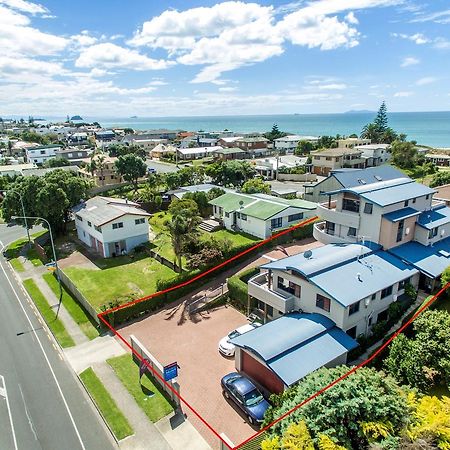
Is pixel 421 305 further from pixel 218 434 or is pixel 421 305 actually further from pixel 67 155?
pixel 67 155

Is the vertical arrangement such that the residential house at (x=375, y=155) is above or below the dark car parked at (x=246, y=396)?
above

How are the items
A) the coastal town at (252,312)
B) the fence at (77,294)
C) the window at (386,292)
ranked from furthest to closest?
the fence at (77,294) → the window at (386,292) → the coastal town at (252,312)

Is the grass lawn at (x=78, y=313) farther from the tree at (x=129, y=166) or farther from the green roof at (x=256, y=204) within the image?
the tree at (x=129, y=166)

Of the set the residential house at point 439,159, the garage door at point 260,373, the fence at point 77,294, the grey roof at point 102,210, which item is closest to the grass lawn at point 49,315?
the fence at point 77,294

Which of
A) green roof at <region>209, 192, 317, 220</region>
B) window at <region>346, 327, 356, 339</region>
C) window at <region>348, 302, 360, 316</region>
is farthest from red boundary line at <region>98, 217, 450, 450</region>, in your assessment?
green roof at <region>209, 192, 317, 220</region>

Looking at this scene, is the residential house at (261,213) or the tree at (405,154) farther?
the tree at (405,154)

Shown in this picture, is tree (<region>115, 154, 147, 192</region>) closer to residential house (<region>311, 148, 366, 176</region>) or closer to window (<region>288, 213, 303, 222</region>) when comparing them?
window (<region>288, 213, 303, 222</region>)

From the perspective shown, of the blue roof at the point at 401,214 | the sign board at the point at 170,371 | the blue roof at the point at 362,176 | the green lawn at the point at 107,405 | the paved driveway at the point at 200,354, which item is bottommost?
the green lawn at the point at 107,405

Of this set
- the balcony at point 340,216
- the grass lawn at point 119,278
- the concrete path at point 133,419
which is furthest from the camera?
the grass lawn at point 119,278
